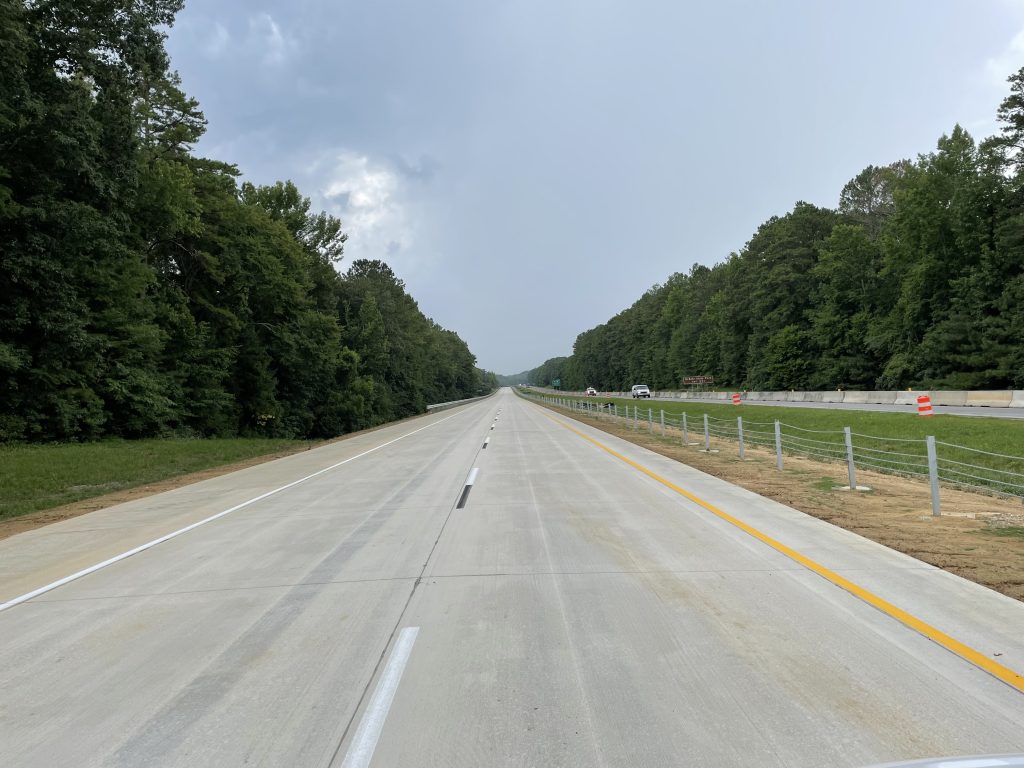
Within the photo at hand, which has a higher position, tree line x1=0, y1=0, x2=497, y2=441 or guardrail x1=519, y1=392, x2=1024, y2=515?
tree line x1=0, y1=0, x2=497, y2=441

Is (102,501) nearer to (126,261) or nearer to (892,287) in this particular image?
(126,261)

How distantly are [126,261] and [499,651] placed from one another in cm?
2448

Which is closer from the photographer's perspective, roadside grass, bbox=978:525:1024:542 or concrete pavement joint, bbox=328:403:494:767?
concrete pavement joint, bbox=328:403:494:767

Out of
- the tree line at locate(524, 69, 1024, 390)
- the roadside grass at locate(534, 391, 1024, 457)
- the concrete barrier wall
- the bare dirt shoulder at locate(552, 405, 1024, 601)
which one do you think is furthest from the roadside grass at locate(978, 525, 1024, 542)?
the tree line at locate(524, 69, 1024, 390)

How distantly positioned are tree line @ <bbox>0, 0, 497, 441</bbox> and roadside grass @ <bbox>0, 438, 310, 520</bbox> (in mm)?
2063

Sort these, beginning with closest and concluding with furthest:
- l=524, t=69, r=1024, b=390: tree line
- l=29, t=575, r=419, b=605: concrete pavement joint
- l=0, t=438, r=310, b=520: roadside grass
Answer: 1. l=29, t=575, r=419, b=605: concrete pavement joint
2. l=0, t=438, r=310, b=520: roadside grass
3. l=524, t=69, r=1024, b=390: tree line

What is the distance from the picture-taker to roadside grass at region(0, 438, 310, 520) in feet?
42.9

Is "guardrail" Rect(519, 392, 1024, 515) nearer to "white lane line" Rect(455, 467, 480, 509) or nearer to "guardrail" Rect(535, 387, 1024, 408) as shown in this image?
"white lane line" Rect(455, 467, 480, 509)

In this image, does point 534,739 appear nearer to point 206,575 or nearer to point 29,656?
point 29,656

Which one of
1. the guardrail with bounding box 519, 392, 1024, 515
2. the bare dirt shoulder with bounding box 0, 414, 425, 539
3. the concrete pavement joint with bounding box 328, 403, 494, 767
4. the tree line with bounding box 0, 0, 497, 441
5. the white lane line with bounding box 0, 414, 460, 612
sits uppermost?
the tree line with bounding box 0, 0, 497, 441

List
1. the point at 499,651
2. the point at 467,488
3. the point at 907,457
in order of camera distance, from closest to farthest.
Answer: the point at 499,651 → the point at 467,488 → the point at 907,457

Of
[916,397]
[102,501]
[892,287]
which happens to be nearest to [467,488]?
[102,501]

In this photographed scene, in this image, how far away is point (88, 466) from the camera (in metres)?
16.0

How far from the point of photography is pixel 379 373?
194 feet
